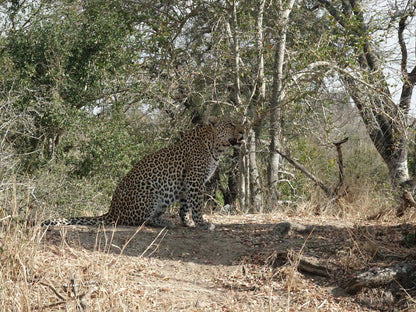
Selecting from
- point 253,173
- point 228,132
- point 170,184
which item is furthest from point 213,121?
point 253,173

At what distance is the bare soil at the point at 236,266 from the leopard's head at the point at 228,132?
1325mm

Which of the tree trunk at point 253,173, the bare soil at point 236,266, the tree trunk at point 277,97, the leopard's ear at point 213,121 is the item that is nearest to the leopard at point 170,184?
the leopard's ear at point 213,121

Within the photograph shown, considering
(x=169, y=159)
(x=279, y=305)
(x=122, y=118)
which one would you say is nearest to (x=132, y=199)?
(x=169, y=159)

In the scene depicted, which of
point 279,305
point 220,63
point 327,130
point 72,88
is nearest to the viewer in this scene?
point 279,305

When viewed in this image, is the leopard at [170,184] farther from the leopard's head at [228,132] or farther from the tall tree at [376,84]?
the tall tree at [376,84]

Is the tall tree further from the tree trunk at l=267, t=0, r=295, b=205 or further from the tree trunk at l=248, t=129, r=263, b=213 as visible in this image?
the tree trunk at l=248, t=129, r=263, b=213

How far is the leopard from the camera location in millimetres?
8383

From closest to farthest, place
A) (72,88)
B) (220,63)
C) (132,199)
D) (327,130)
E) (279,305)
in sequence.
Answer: (279,305)
(132,199)
(327,130)
(220,63)
(72,88)

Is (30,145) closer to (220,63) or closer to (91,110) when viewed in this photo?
(91,110)

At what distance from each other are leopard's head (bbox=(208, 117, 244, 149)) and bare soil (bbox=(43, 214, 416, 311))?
1.33 m

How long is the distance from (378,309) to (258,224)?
288 centimetres

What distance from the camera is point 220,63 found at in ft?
40.2

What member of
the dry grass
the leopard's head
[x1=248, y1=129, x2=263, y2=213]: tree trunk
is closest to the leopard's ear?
the leopard's head

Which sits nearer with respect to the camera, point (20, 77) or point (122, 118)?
point (20, 77)
